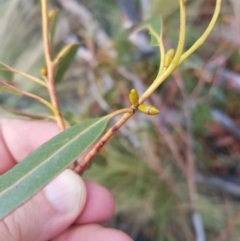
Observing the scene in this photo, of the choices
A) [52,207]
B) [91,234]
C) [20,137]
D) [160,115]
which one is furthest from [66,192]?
[160,115]

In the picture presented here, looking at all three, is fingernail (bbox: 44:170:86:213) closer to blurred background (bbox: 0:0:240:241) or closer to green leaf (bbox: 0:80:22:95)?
green leaf (bbox: 0:80:22:95)

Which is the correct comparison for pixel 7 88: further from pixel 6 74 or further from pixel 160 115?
pixel 160 115

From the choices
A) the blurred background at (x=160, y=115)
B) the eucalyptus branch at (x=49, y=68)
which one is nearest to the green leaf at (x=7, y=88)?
the eucalyptus branch at (x=49, y=68)

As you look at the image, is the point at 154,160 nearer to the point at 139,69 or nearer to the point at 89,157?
the point at 139,69

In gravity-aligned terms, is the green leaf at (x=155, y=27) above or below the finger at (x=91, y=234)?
above

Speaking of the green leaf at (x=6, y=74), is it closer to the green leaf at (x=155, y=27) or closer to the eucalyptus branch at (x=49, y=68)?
the eucalyptus branch at (x=49, y=68)

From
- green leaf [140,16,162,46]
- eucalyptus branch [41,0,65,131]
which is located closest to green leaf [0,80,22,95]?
eucalyptus branch [41,0,65,131]
